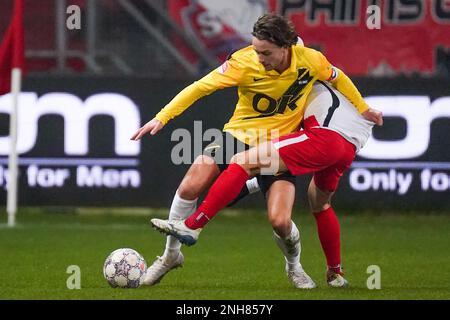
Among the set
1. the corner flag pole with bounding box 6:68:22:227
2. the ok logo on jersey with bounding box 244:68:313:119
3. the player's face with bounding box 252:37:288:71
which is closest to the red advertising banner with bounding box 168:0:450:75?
the corner flag pole with bounding box 6:68:22:227

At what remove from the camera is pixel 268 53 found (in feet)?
24.5

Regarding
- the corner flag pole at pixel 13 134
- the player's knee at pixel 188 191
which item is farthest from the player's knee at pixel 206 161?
the corner flag pole at pixel 13 134

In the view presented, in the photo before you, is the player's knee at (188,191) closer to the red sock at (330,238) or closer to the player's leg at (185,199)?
the player's leg at (185,199)

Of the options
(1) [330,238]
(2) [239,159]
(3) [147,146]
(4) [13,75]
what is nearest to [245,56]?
(2) [239,159]

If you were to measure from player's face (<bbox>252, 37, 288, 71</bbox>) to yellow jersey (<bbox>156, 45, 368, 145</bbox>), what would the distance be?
0.10 meters

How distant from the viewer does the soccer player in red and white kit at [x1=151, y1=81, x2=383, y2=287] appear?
291 inches

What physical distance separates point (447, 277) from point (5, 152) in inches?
234

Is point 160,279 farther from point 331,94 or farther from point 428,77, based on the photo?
point 428,77

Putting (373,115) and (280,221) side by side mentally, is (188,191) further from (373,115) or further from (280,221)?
(373,115)

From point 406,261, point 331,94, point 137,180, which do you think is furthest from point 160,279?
point 137,180

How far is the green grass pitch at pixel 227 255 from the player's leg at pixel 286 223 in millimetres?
110

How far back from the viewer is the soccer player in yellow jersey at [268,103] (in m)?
7.51

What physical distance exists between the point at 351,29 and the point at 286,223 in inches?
264

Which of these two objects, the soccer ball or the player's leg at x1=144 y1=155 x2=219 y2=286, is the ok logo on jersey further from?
the soccer ball
